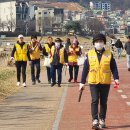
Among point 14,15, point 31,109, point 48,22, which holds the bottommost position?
point 48,22

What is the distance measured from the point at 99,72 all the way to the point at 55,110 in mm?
2929

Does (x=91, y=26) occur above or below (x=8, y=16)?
below

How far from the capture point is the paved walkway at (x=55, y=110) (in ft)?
36.7

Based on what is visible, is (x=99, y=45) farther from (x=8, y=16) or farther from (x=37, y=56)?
(x=8, y=16)

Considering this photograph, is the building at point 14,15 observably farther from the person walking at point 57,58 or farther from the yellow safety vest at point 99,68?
the yellow safety vest at point 99,68

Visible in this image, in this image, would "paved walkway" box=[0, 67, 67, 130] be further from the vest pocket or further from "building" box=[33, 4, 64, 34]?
"building" box=[33, 4, 64, 34]

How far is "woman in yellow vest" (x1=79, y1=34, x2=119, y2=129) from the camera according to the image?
1060 cm

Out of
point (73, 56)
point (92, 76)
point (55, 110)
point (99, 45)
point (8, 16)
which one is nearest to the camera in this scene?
point (99, 45)

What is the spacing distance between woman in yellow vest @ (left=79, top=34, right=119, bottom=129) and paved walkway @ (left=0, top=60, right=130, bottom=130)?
311 millimetres

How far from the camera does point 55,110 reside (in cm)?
1334

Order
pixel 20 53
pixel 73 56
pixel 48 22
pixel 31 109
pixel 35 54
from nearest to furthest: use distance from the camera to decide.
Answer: pixel 31 109 → pixel 20 53 → pixel 35 54 → pixel 73 56 → pixel 48 22

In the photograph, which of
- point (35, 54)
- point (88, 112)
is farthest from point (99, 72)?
point (35, 54)

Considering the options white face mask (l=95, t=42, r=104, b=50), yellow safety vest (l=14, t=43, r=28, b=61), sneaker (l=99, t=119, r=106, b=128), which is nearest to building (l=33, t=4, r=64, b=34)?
yellow safety vest (l=14, t=43, r=28, b=61)

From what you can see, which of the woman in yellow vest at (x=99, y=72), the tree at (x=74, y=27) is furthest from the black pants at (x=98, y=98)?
the tree at (x=74, y=27)
